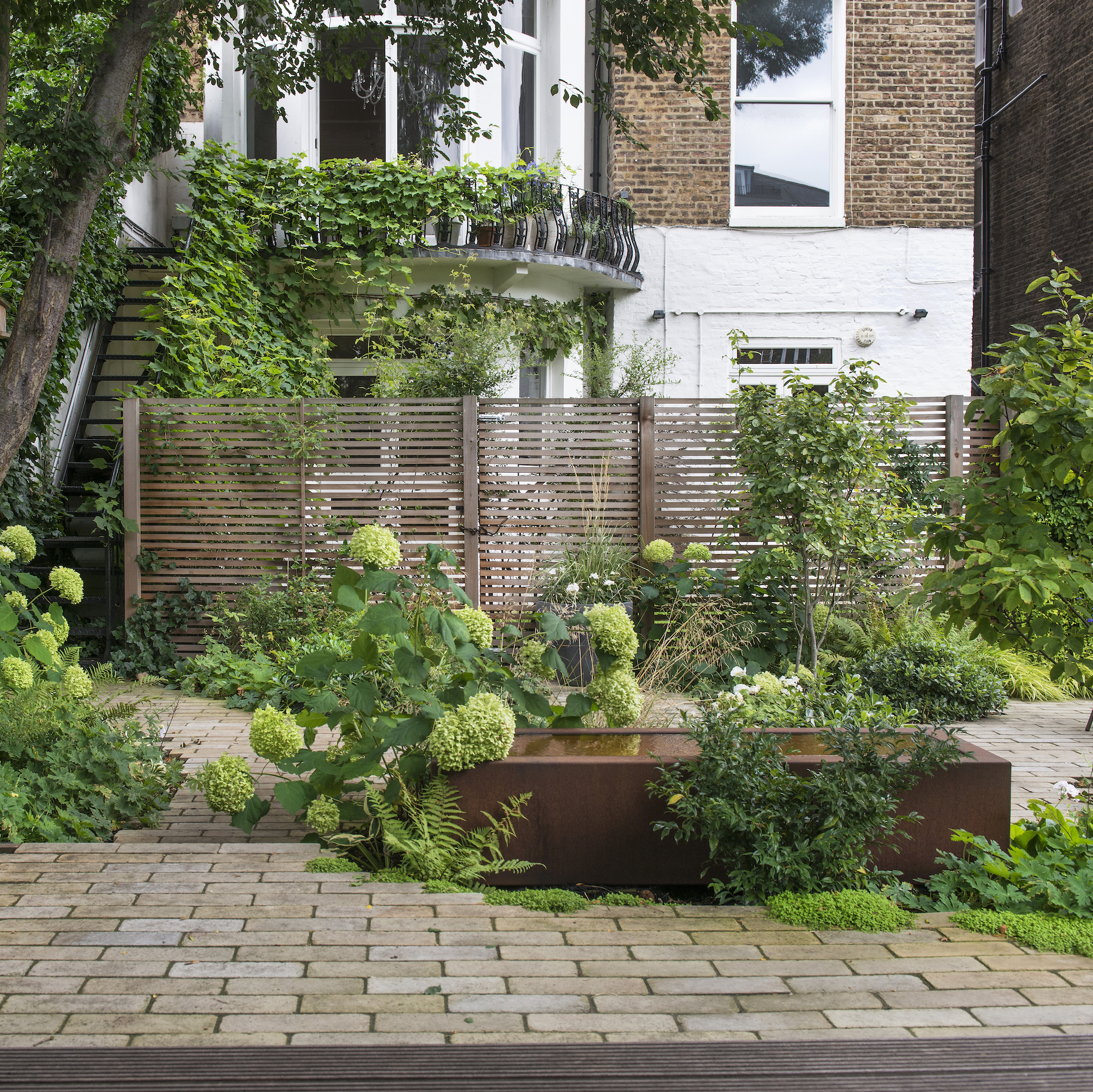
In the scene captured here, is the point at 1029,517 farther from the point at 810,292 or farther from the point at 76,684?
the point at 810,292


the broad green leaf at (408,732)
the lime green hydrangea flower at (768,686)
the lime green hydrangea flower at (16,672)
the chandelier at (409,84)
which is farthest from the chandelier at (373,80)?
the broad green leaf at (408,732)

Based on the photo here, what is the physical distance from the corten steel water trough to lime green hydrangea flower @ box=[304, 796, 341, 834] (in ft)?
1.42

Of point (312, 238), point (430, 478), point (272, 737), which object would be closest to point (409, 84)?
point (312, 238)

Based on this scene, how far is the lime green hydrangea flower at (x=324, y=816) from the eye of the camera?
10.8ft

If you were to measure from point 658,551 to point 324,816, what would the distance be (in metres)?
4.29

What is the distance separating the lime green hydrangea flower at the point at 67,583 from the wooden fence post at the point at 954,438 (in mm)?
6135

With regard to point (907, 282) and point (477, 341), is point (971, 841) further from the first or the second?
point (907, 282)

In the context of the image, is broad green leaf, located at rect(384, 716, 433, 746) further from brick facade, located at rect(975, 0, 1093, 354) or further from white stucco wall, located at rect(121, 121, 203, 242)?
brick facade, located at rect(975, 0, 1093, 354)

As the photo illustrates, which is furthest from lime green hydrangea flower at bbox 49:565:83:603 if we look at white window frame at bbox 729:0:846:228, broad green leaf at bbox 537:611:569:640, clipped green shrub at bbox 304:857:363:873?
white window frame at bbox 729:0:846:228

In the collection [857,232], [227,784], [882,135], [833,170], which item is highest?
[882,135]

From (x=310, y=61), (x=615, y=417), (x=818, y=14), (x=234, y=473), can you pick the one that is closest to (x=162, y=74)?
(x=310, y=61)

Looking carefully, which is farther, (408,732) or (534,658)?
(534,658)

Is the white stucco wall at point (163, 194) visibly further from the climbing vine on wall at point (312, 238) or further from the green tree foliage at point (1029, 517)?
the green tree foliage at point (1029, 517)

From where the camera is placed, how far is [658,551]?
7.19 m
